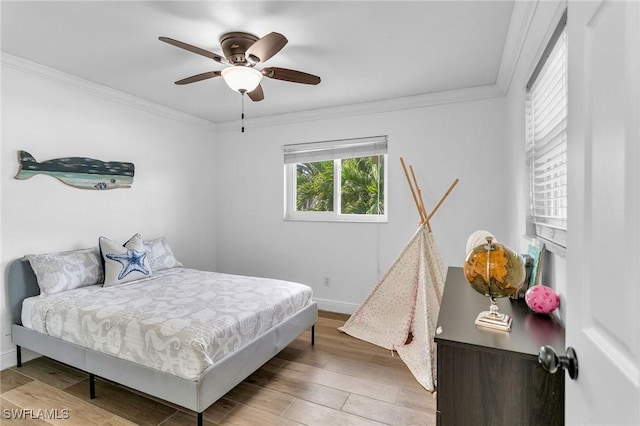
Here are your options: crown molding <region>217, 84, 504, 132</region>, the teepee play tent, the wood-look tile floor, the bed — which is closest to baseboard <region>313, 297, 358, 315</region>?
the teepee play tent

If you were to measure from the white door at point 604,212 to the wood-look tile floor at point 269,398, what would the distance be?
1.47 m

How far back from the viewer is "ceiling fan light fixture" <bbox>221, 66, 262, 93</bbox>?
2061mm

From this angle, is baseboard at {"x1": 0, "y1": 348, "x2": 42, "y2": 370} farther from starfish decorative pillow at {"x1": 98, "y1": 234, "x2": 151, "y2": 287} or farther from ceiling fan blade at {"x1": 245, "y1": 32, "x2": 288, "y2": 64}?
ceiling fan blade at {"x1": 245, "y1": 32, "x2": 288, "y2": 64}

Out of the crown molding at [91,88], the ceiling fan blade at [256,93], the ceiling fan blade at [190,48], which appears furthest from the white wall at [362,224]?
the ceiling fan blade at [190,48]

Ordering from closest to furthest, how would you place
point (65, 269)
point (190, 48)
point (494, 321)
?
point (494, 321) < point (190, 48) < point (65, 269)

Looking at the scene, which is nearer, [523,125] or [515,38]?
[515,38]

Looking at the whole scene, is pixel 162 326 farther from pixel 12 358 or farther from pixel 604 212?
pixel 604 212

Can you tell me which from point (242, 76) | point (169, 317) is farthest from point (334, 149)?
point (169, 317)

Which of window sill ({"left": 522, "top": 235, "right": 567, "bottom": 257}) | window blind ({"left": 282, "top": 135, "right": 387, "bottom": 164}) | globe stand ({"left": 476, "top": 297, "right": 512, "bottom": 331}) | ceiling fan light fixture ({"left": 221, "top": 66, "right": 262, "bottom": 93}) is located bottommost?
globe stand ({"left": 476, "top": 297, "right": 512, "bottom": 331})

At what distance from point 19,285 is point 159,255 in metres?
1.08

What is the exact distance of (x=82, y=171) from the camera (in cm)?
297

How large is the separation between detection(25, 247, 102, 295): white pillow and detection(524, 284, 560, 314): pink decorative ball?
10.3ft

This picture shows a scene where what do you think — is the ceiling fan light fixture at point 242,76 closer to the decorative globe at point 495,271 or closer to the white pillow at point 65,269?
the decorative globe at point 495,271

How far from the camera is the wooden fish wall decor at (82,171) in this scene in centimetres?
260
